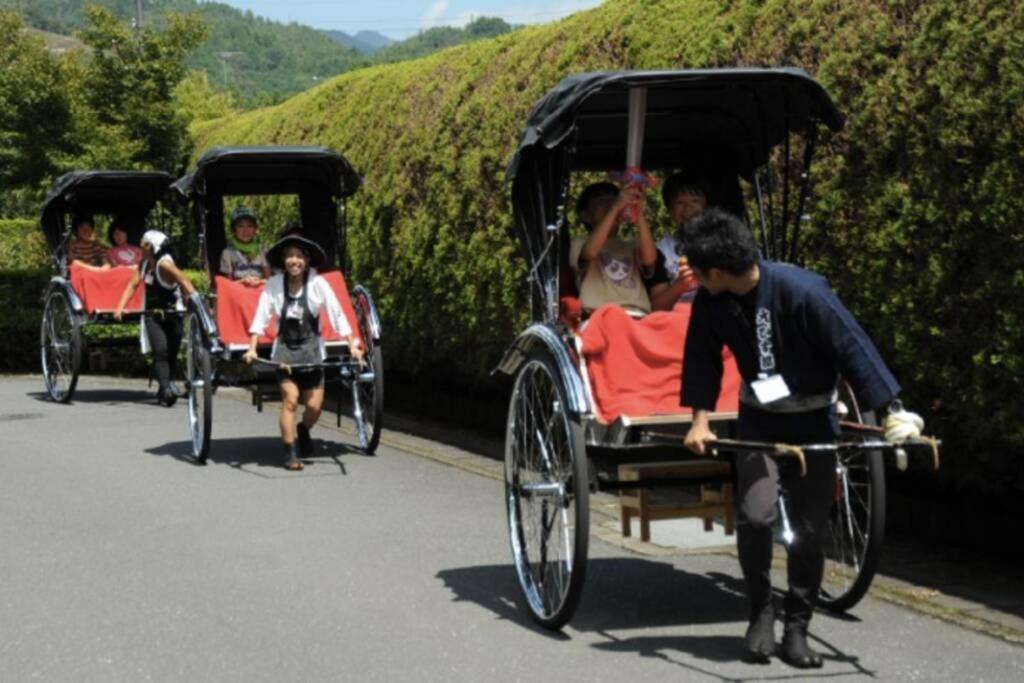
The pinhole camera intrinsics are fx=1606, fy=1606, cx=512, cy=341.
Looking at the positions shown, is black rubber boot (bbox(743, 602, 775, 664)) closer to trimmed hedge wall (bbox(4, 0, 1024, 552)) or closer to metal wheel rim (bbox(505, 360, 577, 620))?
metal wheel rim (bbox(505, 360, 577, 620))

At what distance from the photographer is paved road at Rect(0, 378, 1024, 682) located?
19.4ft

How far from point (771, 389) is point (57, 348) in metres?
12.7

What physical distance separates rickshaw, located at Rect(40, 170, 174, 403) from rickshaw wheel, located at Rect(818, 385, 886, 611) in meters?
10.2

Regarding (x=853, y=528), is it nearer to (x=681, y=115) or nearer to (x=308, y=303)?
(x=681, y=115)

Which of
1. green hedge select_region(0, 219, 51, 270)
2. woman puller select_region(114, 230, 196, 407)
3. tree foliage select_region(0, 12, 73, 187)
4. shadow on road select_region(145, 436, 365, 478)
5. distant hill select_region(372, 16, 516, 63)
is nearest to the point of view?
shadow on road select_region(145, 436, 365, 478)

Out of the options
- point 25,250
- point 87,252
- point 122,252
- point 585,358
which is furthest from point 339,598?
point 25,250

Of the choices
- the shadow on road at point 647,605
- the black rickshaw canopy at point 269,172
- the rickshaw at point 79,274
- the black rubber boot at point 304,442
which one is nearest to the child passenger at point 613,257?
the shadow on road at point 647,605

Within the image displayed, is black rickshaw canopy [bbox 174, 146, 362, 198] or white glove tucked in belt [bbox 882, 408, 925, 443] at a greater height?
black rickshaw canopy [bbox 174, 146, 362, 198]

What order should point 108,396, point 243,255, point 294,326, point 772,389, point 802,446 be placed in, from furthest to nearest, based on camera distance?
point 108,396 → point 243,255 → point 294,326 → point 772,389 → point 802,446

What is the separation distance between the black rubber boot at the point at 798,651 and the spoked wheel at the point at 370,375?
6200 millimetres

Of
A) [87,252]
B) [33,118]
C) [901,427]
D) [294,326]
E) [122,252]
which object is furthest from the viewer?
[33,118]

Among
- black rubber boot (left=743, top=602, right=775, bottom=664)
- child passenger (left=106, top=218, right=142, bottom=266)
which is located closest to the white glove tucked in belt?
black rubber boot (left=743, top=602, right=775, bottom=664)

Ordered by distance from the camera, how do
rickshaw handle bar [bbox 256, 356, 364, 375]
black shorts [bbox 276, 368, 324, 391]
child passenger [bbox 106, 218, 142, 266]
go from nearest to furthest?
rickshaw handle bar [bbox 256, 356, 364, 375], black shorts [bbox 276, 368, 324, 391], child passenger [bbox 106, 218, 142, 266]

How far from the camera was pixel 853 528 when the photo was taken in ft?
22.8
